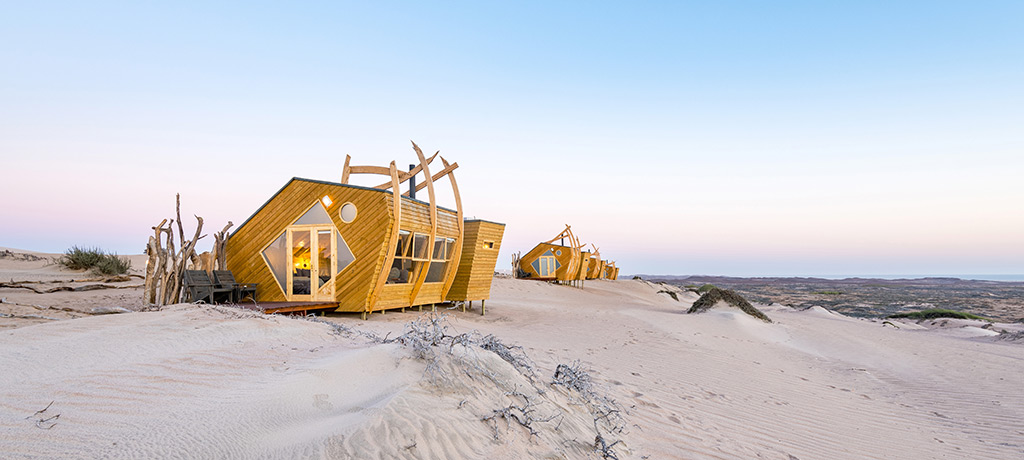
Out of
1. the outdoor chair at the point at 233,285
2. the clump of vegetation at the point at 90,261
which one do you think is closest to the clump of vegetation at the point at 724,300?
the outdoor chair at the point at 233,285

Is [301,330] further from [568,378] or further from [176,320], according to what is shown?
[568,378]

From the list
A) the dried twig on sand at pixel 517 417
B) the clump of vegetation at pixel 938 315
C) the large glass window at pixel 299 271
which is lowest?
the clump of vegetation at pixel 938 315

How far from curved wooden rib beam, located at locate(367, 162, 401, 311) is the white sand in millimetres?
1004

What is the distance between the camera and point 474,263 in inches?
579

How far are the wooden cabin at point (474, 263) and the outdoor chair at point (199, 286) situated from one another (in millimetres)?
6341

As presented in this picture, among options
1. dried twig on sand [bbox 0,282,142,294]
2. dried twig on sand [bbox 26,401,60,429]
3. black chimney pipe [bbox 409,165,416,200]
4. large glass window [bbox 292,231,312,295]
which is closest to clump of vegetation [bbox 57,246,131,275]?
dried twig on sand [bbox 0,282,142,294]

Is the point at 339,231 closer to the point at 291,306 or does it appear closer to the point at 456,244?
the point at 291,306

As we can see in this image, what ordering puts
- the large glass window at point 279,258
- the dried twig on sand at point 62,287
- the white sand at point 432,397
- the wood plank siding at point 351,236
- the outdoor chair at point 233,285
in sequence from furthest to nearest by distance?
the dried twig on sand at point 62,287 < the large glass window at point 279,258 < the outdoor chair at point 233,285 < the wood plank siding at point 351,236 < the white sand at point 432,397

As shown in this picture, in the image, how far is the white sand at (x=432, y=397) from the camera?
2916mm

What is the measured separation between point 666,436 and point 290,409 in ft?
11.0

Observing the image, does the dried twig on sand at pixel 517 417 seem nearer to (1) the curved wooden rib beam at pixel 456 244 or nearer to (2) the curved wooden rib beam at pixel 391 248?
(2) the curved wooden rib beam at pixel 391 248

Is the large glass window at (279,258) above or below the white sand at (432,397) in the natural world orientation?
above

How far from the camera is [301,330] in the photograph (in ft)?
20.7

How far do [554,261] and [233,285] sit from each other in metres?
23.3
